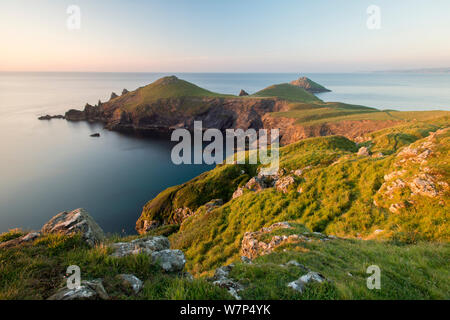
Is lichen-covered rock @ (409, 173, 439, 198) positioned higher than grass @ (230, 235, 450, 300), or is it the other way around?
lichen-covered rock @ (409, 173, 439, 198)

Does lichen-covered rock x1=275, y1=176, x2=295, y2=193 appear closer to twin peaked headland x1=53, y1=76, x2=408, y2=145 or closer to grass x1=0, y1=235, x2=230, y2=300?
grass x1=0, y1=235, x2=230, y2=300

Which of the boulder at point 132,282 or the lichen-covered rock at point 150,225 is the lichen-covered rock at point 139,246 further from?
the lichen-covered rock at point 150,225

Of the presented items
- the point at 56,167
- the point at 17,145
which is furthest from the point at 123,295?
A: the point at 17,145

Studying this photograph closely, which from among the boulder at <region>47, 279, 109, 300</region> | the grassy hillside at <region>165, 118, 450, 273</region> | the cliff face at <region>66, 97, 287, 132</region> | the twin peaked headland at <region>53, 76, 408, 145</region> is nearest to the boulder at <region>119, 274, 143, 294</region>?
the boulder at <region>47, 279, 109, 300</region>

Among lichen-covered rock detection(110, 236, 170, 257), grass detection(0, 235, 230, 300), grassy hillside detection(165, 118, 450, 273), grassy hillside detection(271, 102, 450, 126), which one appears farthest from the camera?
grassy hillside detection(271, 102, 450, 126)

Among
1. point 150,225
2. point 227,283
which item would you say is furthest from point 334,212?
point 150,225

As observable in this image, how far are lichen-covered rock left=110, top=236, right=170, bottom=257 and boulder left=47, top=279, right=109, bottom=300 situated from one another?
2.21 meters

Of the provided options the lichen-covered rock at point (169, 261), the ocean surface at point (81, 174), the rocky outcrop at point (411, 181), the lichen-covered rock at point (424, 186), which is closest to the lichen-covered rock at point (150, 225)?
the ocean surface at point (81, 174)

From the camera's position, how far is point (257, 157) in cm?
4372

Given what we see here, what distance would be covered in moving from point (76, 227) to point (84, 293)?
4610 mm

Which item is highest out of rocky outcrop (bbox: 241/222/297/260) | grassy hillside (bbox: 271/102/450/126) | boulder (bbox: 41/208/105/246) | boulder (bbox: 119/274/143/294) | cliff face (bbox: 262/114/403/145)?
grassy hillside (bbox: 271/102/450/126)

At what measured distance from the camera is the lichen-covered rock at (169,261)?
7547 millimetres

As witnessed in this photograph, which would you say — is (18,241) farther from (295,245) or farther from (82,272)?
(295,245)

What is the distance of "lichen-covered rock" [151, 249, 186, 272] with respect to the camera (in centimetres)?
755
